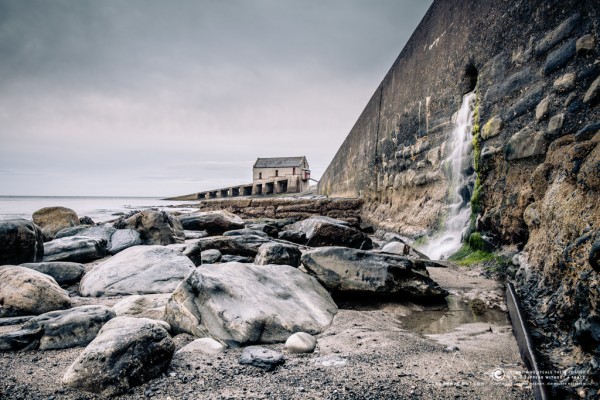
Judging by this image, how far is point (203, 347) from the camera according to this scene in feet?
5.28

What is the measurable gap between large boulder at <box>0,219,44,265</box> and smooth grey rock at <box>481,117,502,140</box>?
483 centimetres

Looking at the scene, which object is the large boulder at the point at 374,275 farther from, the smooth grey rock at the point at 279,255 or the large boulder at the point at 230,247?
the large boulder at the point at 230,247

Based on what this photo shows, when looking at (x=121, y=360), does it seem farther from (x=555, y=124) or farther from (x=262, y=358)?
(x=555, y=124)

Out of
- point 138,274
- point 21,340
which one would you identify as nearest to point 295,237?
point 138,274

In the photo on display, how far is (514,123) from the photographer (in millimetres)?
3133

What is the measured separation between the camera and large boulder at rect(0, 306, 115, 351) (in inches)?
60.9

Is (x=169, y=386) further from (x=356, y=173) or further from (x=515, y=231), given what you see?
(x=356, y=173)

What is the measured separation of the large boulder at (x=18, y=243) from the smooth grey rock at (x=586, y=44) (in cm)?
504

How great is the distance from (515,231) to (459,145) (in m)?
1.69

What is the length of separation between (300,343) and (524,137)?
8.79 ft

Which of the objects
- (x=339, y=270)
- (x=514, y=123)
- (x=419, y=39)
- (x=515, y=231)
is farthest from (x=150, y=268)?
(x=419, y=39)

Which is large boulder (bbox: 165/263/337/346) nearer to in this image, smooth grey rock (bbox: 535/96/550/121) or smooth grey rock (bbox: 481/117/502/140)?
smooth grey rock (bbox: 535/96/550/121)

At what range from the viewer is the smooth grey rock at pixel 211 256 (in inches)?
141

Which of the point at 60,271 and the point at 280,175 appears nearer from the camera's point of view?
the point at 60,271
